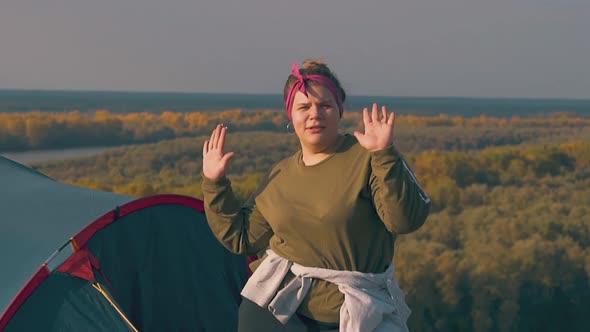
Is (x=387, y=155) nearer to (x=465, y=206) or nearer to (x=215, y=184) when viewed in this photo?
(x=215, y=184)

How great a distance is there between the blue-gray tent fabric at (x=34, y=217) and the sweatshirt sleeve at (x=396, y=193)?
195cm

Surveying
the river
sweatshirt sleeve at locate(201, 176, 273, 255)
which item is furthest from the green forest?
sweatshirt sleeve at locate(201, 176, 273, 255)

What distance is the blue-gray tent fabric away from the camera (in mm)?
3693

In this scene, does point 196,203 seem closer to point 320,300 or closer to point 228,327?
point 228,327

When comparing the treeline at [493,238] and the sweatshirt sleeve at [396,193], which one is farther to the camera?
the treeline at [493,238]

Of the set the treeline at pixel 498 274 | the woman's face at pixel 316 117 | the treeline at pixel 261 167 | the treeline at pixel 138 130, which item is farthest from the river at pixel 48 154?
the woman's face at pixel 316 117

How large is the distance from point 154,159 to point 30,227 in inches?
418

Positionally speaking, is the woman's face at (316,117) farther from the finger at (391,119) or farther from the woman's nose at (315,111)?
the finger at (391,119)

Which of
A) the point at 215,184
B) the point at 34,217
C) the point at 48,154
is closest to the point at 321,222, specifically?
the point at 215,184

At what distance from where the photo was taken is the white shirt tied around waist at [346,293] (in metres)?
2.64

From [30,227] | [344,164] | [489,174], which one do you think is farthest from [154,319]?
[489,174]

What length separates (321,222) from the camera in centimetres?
263

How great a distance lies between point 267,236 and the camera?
2953 millimetres

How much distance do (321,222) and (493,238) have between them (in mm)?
6231
